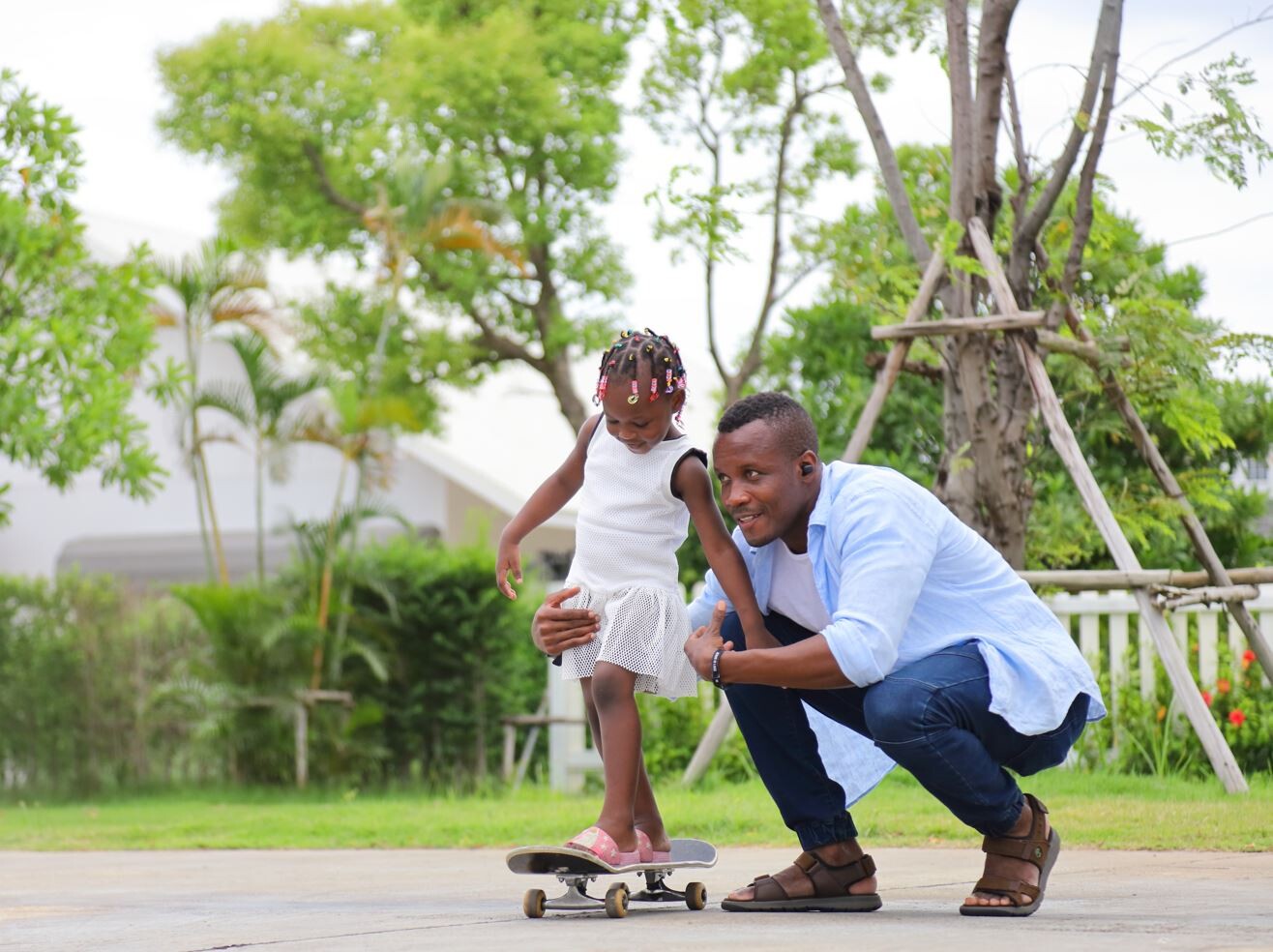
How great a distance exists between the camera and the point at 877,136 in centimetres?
789

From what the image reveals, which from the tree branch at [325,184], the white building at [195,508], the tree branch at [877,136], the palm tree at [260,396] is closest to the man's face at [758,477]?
the tree branch at [877,136]

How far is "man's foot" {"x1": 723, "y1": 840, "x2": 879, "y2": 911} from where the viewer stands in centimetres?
369

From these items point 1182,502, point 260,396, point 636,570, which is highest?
point 260,396

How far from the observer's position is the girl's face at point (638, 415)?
3.77 m

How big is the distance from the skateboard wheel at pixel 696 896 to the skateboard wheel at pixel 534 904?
0.34m

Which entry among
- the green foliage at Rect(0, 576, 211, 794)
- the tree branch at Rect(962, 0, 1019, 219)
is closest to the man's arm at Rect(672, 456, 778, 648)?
the tree branch at Rect(962, 0, 1019, 219)

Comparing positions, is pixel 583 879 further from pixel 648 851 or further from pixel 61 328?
pixel 61 328

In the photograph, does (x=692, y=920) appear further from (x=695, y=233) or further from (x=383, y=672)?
(x=383, y=672)

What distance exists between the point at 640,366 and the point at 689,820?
3.40 meters

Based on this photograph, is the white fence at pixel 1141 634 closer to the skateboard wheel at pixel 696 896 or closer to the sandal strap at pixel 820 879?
the sandal strap at pixel 820 879

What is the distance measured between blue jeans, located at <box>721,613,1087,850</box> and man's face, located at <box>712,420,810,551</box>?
1.08ft

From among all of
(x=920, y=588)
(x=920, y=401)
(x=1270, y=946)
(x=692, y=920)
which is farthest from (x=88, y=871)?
(x=920, y=401)

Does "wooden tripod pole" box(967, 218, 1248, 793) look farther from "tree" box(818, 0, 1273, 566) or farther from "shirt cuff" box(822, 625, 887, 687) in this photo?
"shirt cuff" box(822, 625, 887, 687)

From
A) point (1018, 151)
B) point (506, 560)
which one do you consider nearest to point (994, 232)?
point (1018, 151)
